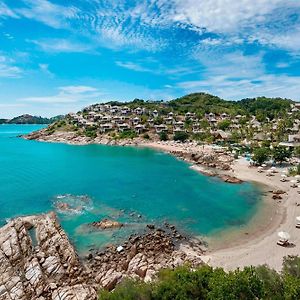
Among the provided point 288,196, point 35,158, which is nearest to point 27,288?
point 288,196

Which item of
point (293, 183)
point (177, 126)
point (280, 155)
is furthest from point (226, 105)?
point (293, 183)

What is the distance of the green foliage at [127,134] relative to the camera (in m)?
92.8

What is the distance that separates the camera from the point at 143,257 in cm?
2088

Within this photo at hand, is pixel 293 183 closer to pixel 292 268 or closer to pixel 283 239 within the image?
pixel 283 239

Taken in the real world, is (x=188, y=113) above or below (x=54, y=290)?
above

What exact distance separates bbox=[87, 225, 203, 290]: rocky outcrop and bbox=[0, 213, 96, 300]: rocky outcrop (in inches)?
52.7

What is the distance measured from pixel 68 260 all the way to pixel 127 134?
76187 millimetres

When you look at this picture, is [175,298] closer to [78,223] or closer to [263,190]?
[78,223]

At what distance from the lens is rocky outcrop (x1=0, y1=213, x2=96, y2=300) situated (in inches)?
656

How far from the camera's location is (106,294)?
13734 millimetres

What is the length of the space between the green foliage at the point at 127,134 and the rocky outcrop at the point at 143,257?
68183mm

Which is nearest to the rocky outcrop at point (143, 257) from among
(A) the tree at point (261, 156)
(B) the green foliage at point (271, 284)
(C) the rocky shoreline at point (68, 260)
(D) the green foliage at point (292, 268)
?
(C) the rocky shoreline at point (68, 260)

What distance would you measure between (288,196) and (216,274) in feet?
80.8

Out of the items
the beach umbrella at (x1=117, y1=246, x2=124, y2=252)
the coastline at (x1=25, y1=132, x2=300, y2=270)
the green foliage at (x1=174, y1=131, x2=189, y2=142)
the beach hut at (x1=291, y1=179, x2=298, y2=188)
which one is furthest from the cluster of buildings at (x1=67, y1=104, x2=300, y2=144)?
the beach umbrella at (x1=117, y1=246, x2=124, y2=252)
